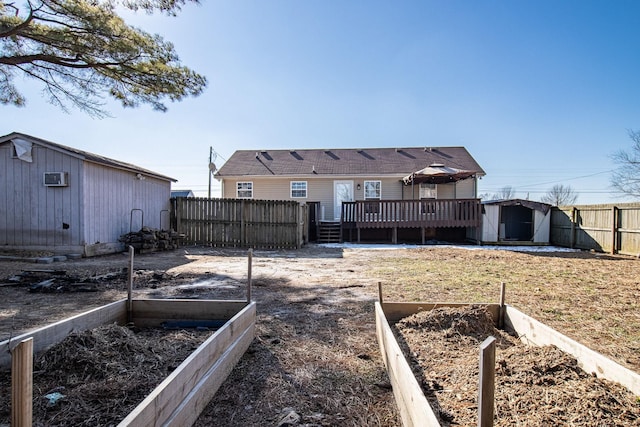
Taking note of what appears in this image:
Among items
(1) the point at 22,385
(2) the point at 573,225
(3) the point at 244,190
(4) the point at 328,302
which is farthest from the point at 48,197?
(2) the point at 573,225

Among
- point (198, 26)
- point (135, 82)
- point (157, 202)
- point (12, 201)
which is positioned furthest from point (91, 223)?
point (198, 26)

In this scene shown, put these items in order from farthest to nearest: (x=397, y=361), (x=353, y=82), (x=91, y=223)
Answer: (x=353, y=82) → (x=91, y=223) → (x=397, y=361)

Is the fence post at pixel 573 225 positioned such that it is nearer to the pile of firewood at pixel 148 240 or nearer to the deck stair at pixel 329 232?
the deck stair at pixel 329 232

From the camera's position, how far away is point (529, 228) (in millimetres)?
15312

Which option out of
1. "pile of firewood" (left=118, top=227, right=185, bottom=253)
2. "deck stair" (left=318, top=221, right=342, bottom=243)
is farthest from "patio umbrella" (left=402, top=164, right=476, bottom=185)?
"pile of firewood" (left=118, top=227, right=185, bottom=253)

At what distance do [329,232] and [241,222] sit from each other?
4100 mm

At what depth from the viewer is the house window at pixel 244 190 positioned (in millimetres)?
17094

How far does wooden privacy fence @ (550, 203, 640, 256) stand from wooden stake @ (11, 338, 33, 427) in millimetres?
13651

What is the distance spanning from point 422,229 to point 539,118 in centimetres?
931

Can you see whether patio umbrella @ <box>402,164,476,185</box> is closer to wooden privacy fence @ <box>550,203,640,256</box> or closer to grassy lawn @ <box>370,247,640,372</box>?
wooden privacy fence @ <box>550,203,640,256</box>

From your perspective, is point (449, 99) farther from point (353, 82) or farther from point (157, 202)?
point (157, 202)

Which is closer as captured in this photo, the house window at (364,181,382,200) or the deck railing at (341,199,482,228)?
the deck railing at (341,199,482,228)

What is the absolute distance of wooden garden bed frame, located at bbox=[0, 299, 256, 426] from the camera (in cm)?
150

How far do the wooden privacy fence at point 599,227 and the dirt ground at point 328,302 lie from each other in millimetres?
2250
